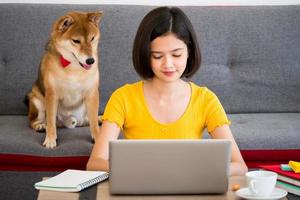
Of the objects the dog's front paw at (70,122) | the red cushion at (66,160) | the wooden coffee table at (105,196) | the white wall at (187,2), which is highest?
the white wall at (187,2)

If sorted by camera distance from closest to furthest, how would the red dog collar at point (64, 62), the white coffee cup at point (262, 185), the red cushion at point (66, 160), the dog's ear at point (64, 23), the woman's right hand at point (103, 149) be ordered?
the white coffee cup at point (262, 185) < the woman's right hand at point (103, 149) < the red cushion at point (66, 160) < the dog's ear at point (64, 23) < the red dog collar at point (64, 62)

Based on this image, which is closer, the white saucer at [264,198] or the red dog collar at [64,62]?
the white saucer at [264,198]

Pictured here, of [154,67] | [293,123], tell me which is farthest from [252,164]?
[154,67]

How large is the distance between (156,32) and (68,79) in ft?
3.35

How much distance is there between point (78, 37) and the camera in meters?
2.69

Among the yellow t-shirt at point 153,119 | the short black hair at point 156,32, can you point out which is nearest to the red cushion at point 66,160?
the yellow t-shirt at point 153,119

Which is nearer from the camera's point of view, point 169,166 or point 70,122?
point 169,166

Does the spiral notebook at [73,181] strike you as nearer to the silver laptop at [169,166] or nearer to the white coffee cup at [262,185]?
the silver laptop at [169,166]

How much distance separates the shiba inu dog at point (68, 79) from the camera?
2699 millimetres

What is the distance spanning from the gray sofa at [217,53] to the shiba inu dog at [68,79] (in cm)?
16

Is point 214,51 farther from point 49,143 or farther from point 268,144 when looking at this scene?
point 49,143

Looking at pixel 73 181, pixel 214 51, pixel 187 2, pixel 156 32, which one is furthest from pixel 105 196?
pixel 187 2

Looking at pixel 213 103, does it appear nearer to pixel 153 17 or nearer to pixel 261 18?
pixel 153 17

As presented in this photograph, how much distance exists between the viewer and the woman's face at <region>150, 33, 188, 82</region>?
6.07ft
